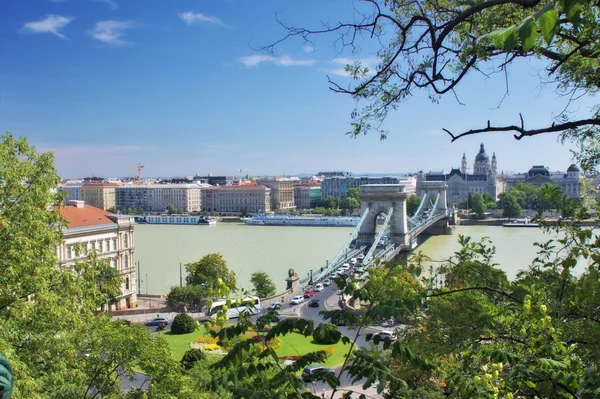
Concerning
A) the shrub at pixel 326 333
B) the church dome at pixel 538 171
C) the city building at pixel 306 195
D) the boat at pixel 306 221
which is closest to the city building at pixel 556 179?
the church dome at pixel 538 171

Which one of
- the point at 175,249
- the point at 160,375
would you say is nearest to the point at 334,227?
the point at 175,249


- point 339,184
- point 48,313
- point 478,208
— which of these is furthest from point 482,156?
point 48,313

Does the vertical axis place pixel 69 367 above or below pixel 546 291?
below

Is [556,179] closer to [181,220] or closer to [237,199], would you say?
[237,199]

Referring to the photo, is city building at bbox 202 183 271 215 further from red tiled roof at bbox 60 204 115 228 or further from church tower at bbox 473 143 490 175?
red tiled roof at bbox 60 204 115 228

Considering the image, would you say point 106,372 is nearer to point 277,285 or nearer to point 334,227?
point 277,285
